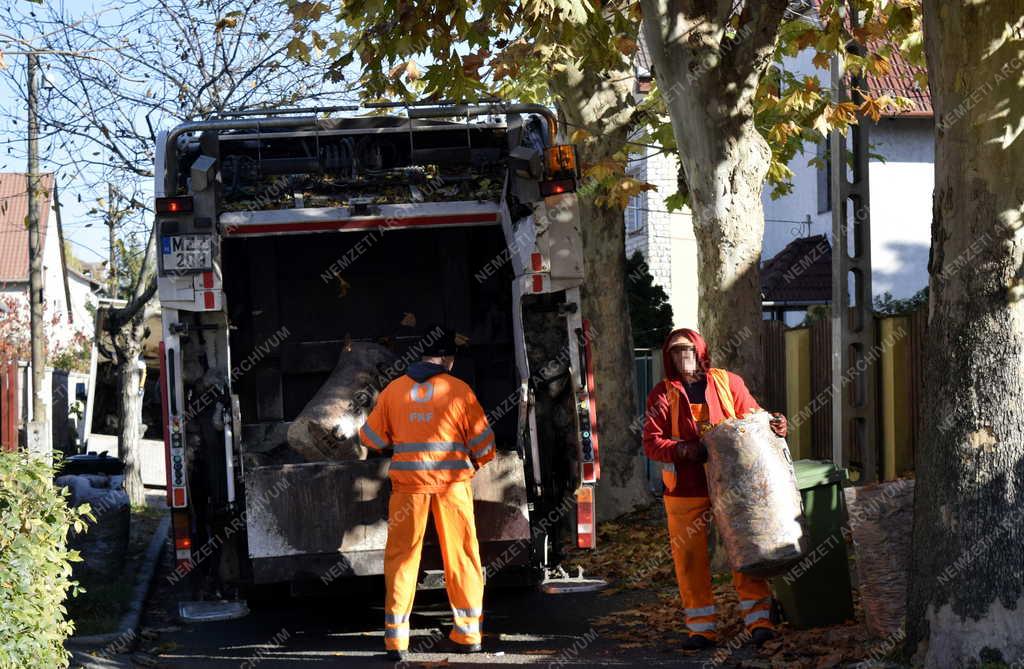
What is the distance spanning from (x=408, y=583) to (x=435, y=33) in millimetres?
3910

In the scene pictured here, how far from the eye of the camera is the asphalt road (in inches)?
261

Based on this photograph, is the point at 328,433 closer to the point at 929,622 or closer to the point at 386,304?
the point at 386,304

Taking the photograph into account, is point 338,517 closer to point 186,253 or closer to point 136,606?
point 186,253

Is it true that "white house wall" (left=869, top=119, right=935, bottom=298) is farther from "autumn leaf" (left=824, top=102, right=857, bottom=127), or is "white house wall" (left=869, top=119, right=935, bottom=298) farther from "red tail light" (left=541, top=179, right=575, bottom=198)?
"red tail light" (left=541, top=179, right=575, bottom=198)

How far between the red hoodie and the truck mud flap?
84 cm

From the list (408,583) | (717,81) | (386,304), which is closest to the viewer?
(408,583)

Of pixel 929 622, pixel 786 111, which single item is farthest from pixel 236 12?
pixel 929 622

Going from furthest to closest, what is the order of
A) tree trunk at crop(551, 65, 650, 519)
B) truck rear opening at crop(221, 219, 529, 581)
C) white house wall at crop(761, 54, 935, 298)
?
white house wall at crop(761, 54, 935, 298), tree trunk at crop(551, 65, 650, 519), truck rear opening at crop(221, 219, 529, 581)

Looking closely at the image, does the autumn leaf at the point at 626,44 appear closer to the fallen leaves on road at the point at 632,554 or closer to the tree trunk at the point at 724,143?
the tree trunk at the point at 724,143

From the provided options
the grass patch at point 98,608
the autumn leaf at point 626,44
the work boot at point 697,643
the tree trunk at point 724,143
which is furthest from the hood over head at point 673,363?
the autumn leaf at point 626,44

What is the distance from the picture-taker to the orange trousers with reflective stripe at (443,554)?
22.0 feet

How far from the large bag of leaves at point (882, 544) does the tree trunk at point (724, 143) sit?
222 centimetres

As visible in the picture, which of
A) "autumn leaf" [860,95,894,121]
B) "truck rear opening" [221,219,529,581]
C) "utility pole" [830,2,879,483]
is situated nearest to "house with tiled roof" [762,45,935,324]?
"autumn leaf" [860,95,894,121]

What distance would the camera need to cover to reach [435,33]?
8906mm
